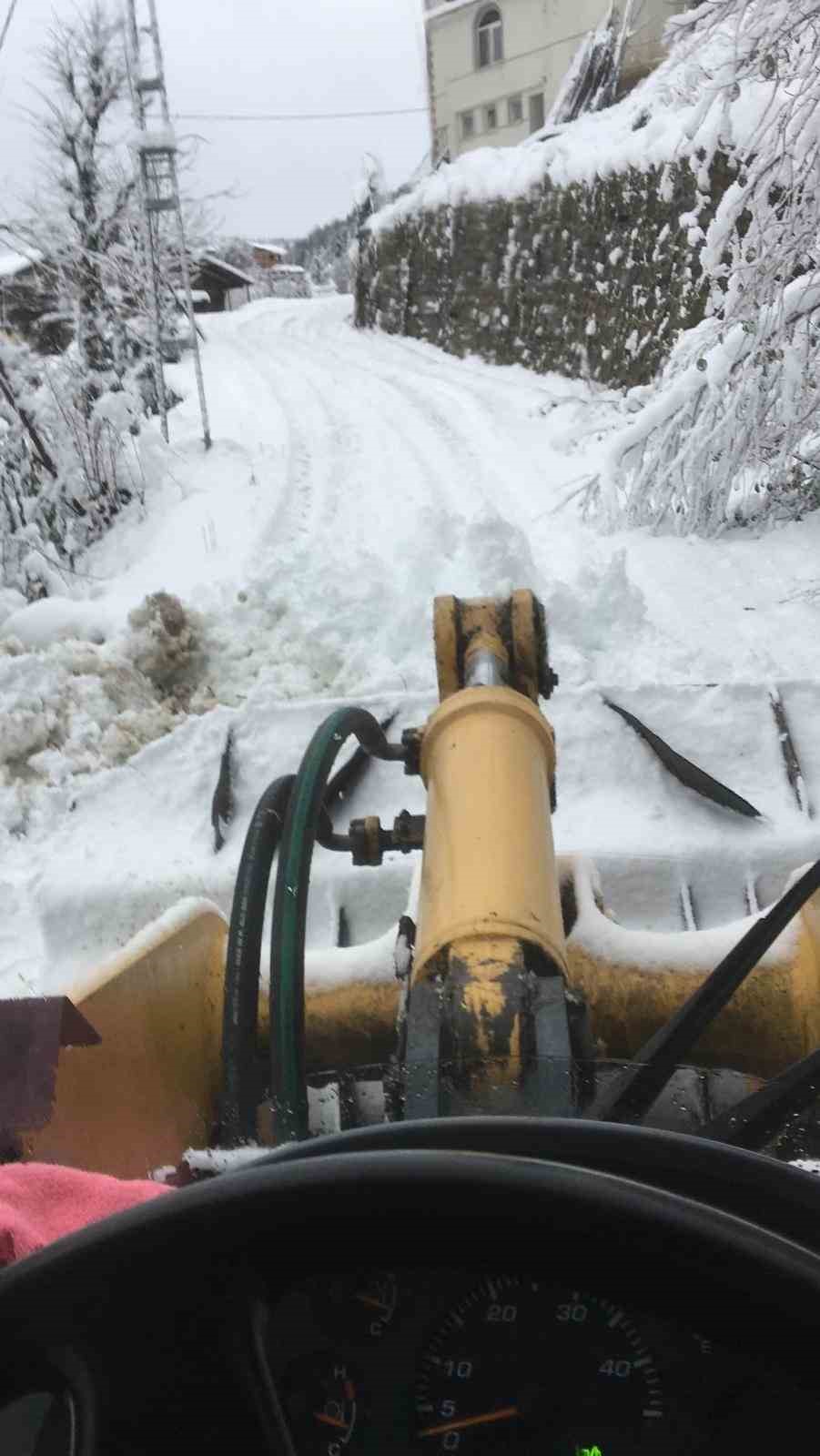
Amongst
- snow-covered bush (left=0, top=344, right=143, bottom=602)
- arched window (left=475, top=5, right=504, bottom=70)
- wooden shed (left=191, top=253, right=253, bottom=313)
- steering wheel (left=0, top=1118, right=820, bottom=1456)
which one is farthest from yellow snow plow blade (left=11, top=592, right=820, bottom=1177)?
wooden shed (left=191, top=253, right=253, bottom=313)

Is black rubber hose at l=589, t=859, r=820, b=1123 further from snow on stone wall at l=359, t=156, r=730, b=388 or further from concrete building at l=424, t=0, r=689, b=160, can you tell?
concrete building at l=424, t=0, r=689, b=160

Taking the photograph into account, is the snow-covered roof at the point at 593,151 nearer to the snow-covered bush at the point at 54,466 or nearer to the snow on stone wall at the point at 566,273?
the snow on stone wall at the point at 566,273

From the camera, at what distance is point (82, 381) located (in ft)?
33.2

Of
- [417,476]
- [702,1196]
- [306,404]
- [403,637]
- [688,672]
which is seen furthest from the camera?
[306,404]

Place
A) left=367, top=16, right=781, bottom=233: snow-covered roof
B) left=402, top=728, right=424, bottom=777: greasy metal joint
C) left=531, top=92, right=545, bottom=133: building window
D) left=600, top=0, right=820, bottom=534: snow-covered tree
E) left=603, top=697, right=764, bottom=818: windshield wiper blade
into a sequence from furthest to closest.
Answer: left=531, top=92, right=545, bottom=133: building window
left=367, top=16, right=781, bottom=233: snow-covered roof
left=600, top=0, right=820, bottom=534: snow-covered tree
left=603, top=697, right=764, bottom=818: windshield wiper blade
left=402, top=728, right=424, bottom=777: greasy metal joint

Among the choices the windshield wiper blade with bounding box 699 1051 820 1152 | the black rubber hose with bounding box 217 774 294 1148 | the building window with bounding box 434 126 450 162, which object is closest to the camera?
the windshield wiper blade with bounding box 699 1051 820 1152

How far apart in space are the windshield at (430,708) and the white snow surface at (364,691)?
0.02 m

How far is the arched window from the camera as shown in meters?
29.2

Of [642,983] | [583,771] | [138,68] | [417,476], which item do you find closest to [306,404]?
[138,68]

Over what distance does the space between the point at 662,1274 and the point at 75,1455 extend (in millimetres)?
378

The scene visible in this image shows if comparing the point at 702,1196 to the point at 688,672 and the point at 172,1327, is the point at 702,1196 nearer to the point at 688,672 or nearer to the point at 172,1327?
the point at 172,1327

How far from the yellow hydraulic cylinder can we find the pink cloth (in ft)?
1.93

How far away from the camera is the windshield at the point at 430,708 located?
1815 mm

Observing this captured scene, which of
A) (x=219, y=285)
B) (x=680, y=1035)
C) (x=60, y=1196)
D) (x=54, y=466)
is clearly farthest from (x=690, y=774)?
(x=219, y=285)
